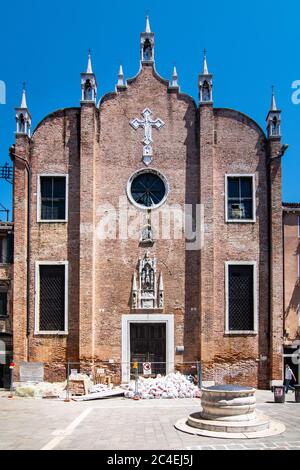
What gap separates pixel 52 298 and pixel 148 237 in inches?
207

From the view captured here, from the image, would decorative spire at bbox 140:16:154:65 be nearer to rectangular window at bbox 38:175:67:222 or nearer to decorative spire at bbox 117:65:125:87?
decorative spire at bbox 117:65:125:87

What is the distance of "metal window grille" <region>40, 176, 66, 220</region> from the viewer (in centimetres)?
2408

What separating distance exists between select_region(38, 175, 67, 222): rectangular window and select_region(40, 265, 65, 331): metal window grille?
2.43m

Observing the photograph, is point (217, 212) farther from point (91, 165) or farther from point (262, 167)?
point (91, 165)

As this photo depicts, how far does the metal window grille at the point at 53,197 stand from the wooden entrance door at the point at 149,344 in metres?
6.30

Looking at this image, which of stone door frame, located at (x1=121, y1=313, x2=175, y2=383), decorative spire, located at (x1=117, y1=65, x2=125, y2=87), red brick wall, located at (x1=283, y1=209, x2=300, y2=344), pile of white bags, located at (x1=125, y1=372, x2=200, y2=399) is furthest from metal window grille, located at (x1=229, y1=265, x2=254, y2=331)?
decorative spire, located at (x1=117, y1=65, x2=125, y2=87)

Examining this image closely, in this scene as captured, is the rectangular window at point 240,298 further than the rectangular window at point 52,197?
No

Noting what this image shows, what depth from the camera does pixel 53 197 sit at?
79.3 ft

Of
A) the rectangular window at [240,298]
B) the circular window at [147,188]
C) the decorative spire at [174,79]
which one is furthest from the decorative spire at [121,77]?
the rectangular window at [240,298]

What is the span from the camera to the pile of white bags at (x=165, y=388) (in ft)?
67.4

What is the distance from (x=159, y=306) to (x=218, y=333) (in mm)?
2923

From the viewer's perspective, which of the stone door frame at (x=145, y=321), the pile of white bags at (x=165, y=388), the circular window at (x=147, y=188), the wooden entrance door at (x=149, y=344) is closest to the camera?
the pile of white bags at (x=165, y=388)

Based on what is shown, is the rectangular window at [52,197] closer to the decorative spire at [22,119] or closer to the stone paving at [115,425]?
the decorative spire at [22,119]
